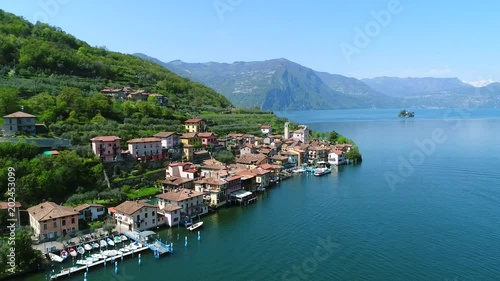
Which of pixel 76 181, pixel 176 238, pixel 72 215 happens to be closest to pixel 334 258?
pixel 176 238

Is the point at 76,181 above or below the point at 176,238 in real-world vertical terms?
above

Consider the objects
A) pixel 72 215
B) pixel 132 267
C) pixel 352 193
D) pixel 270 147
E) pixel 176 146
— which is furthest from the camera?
pixel 270 147

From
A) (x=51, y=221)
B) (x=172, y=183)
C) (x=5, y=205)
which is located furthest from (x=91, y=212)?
(x=172, y=183)

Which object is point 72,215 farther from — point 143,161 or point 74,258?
point 143,161

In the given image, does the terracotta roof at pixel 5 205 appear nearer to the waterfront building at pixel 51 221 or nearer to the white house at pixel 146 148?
the waterfront building at pixel 51 221

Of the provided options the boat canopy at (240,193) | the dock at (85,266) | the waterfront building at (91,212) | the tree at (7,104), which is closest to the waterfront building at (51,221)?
the waterfront building at (91,212)

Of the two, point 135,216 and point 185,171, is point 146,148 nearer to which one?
point 185,171

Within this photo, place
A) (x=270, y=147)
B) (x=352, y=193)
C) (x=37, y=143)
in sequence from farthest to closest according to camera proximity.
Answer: (x=270, y=147) < (x=352, y=193) < (x=37, y=143)
